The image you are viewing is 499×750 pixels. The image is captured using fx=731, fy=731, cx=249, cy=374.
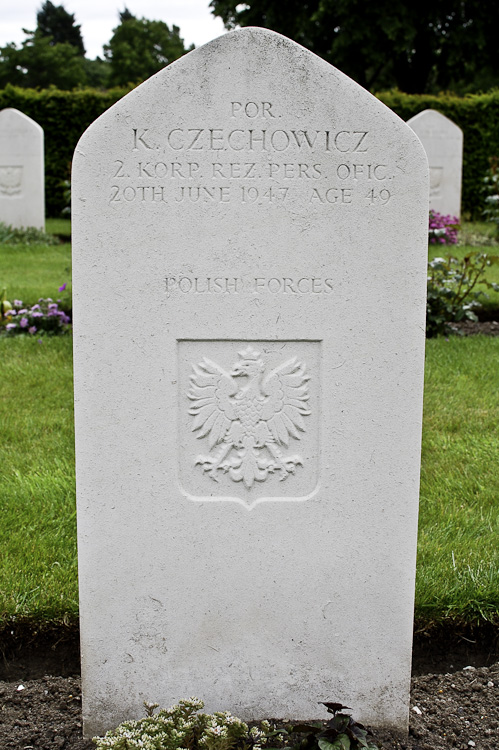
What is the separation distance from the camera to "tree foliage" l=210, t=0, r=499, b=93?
20.3m

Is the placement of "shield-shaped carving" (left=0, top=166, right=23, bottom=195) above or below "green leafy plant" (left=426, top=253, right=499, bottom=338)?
above

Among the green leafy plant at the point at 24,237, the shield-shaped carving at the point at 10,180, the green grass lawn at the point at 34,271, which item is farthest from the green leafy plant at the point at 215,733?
the shield-shaped carving at the point at 10,180

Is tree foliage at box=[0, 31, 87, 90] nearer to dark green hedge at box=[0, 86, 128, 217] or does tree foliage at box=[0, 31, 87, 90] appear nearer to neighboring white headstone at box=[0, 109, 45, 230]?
dark green hedge at box=[0, 86, 128, 217]

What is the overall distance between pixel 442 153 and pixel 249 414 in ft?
39.3

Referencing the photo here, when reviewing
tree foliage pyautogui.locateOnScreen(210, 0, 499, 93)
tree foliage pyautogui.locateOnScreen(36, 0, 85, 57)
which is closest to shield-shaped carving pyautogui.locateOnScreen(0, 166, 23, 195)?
tree foliage pyautogui.locateOnScreen(210, 0, 499, 93)

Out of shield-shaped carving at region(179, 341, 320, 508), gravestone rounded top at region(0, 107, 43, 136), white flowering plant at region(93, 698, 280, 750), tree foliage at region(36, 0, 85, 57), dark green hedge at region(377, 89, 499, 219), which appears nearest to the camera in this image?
white flowering plant at region(93, 698, 280, 750)

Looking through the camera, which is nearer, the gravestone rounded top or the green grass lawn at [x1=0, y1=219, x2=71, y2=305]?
the green grass lawn at [x1=0, y1=219, x2=71, y2=305]

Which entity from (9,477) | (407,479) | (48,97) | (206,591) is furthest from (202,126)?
(48,97)

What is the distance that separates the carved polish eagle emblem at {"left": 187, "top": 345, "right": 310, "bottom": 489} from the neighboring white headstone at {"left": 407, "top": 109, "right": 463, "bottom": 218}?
1148cm

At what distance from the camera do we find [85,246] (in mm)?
1985

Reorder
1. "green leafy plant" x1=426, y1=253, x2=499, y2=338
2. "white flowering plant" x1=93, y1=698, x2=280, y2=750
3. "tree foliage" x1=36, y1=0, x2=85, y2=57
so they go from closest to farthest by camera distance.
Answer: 1. "white flowering plant" x1=93, y1=698, x2=280, y2=750
2. "green leafy plant" x1=426, y1=253, x2=499, y2=338
3. "tree foliage" x1=36, y1=0, x2=85, y2=57

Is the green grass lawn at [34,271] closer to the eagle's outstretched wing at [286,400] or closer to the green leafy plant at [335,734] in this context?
the eagle's outstretched wing at [286,400]

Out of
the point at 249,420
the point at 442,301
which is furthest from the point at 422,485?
the point at 442,301

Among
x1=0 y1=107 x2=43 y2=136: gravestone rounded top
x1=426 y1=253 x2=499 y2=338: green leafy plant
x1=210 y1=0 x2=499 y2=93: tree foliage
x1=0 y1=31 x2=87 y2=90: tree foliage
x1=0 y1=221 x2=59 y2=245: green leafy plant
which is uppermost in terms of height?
x1=0 y1=31 x2=87 y2=90: tree foliage
